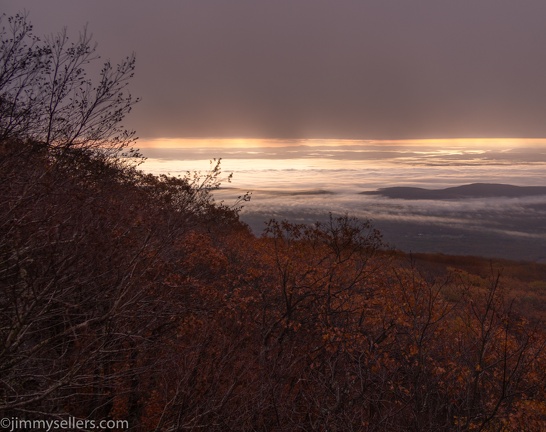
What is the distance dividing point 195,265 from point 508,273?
114m

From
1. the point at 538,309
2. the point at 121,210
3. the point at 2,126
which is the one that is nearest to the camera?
the point at 2,126

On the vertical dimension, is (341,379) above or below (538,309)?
above

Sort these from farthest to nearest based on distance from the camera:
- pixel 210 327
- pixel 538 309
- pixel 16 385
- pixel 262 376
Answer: pixel 538 309 < pixel 210 327 < pixel 262 376 < pixel 16 385

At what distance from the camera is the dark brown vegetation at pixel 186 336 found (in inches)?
448

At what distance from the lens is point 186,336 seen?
17.2 meters

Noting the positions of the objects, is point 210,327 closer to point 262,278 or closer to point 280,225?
point 262,278

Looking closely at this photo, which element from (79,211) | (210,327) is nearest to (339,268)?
(210,327)

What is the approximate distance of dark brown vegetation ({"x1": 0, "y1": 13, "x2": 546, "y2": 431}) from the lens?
1137cm

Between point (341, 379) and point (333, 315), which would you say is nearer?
point (341, 379)

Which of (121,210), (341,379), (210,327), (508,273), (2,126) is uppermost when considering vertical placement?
(2,126)

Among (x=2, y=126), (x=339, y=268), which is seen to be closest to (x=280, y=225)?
(x=339, y=268)

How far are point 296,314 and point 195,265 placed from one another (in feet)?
18.5

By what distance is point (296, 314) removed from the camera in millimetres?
22203

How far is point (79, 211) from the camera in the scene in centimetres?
1505
